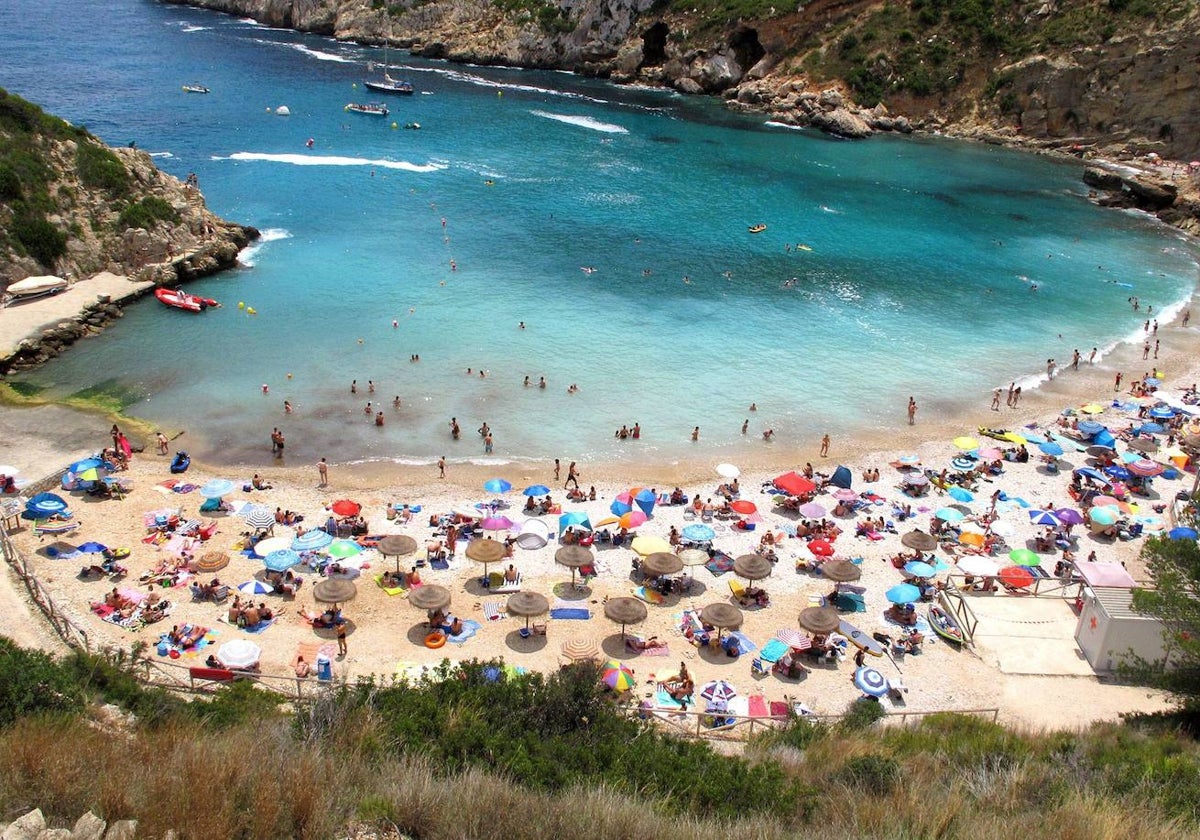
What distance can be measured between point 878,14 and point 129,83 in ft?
270

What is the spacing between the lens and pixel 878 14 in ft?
317

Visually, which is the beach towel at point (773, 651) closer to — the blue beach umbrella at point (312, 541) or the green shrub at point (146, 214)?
the blue beach umbrella at point (312, 541)

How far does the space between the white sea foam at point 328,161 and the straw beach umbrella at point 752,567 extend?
5290 cm

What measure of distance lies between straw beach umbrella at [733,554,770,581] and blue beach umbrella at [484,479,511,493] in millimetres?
8542

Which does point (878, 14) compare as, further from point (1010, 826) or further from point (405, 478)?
point (1010, 826)

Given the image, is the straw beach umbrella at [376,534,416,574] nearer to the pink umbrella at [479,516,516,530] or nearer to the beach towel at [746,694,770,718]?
the pink umbrella at [479,516,516,530]

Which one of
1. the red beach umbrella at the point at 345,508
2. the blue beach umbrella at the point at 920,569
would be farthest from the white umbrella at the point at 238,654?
the blue beach umbrella at the point at 920,569

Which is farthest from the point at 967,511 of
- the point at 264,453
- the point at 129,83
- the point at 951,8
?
the point at 129,83

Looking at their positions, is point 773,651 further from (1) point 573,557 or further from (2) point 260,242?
(2) point 260,242

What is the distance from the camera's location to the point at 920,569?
2369cm

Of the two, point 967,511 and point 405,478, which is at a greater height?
point 967,511

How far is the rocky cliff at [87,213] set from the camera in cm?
4084

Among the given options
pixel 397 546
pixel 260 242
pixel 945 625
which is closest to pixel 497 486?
pixel 397 546

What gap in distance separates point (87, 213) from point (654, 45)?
84144mm
